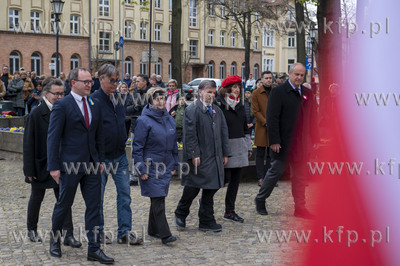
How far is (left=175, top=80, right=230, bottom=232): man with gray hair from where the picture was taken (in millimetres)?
7145

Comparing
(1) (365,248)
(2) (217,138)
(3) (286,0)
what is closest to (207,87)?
(2) (217,138)

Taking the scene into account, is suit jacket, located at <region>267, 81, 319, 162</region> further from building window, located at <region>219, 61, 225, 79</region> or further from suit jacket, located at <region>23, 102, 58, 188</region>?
building window, located at <region>219, 61, 225, 79</region>

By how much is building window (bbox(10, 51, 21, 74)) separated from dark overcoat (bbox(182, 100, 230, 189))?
44.8 m

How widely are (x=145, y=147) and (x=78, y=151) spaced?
41.0 inches

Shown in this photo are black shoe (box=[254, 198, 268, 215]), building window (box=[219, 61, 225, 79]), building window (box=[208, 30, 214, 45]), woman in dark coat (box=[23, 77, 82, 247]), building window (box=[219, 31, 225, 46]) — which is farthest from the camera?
building window (box=[219, 61, 225, 79])

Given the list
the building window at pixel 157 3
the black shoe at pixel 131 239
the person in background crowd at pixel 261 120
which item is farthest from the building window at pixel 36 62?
the black shoe at pixel 131 239

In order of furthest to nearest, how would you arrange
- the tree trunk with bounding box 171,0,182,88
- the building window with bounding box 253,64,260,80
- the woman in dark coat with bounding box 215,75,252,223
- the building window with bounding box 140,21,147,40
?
the building window with bounding box 253,64,260,80
the building window with bounding box 140,21,147,40
the tree trunk with bounding box 171,0,182,88
the woman in dark coat with bounding box 215,75,252,223

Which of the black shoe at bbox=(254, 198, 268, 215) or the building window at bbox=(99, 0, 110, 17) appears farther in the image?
the building window at bbox=(99, 0, 110, 17)

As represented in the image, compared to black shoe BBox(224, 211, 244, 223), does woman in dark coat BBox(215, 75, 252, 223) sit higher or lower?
higher

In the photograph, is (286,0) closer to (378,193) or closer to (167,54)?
(167,54)

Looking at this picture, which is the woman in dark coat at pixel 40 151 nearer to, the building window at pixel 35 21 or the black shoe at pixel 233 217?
the black shoe at pixel 233 217

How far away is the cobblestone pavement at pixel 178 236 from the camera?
593 centimetres

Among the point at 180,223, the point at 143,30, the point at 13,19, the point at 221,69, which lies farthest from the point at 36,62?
the point at 180,223

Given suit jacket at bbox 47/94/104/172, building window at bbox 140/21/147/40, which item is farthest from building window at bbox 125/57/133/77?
suit jacket at bbox 47/94/104/172
